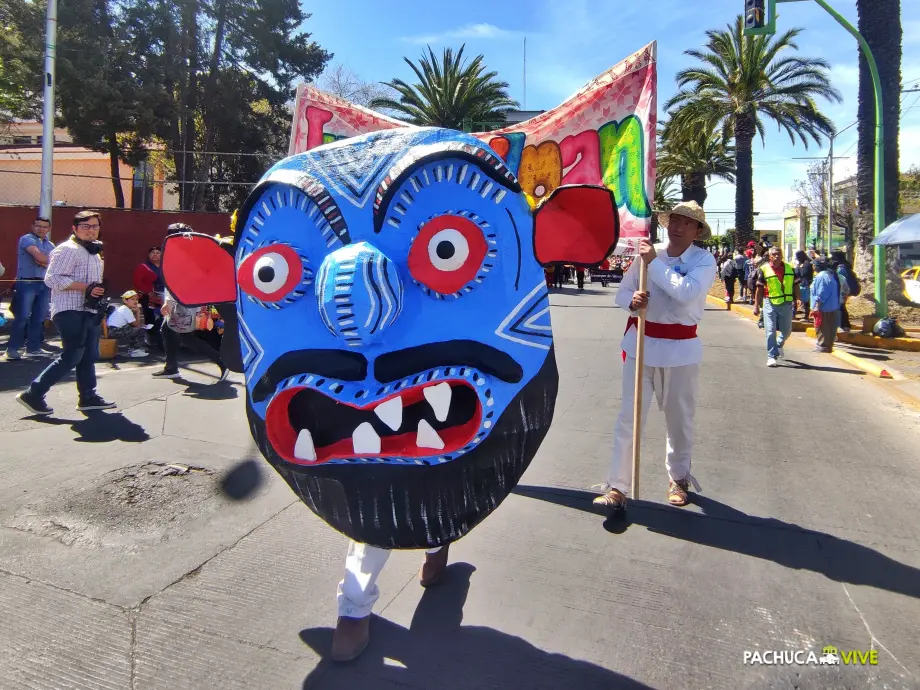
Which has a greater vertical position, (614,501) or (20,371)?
(20,371)

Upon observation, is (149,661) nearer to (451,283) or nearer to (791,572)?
(451,283)

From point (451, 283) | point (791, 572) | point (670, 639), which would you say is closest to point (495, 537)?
point (670, 639)

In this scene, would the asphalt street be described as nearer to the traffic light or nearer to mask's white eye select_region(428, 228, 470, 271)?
mask's white eye select_region(428, 228, 470, 271)

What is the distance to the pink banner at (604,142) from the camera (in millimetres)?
2586

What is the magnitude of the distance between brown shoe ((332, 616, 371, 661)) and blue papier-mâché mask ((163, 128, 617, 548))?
0.52m

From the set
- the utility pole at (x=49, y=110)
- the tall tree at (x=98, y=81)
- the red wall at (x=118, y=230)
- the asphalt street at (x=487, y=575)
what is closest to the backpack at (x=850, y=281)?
the asphalt street at (x=487, y=575)

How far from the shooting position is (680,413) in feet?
11.6

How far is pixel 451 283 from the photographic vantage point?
1.83 m

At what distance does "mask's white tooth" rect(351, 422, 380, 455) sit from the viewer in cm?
177

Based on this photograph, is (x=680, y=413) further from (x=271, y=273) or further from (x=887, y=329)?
(x=887, y=329)

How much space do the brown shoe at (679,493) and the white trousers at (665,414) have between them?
0.03 meters

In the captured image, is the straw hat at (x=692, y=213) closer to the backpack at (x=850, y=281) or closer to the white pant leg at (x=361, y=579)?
the white pant leg at (x=361, y=579)

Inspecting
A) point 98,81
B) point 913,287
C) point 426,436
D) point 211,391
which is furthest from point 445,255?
point 98,81

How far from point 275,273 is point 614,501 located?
218cm
